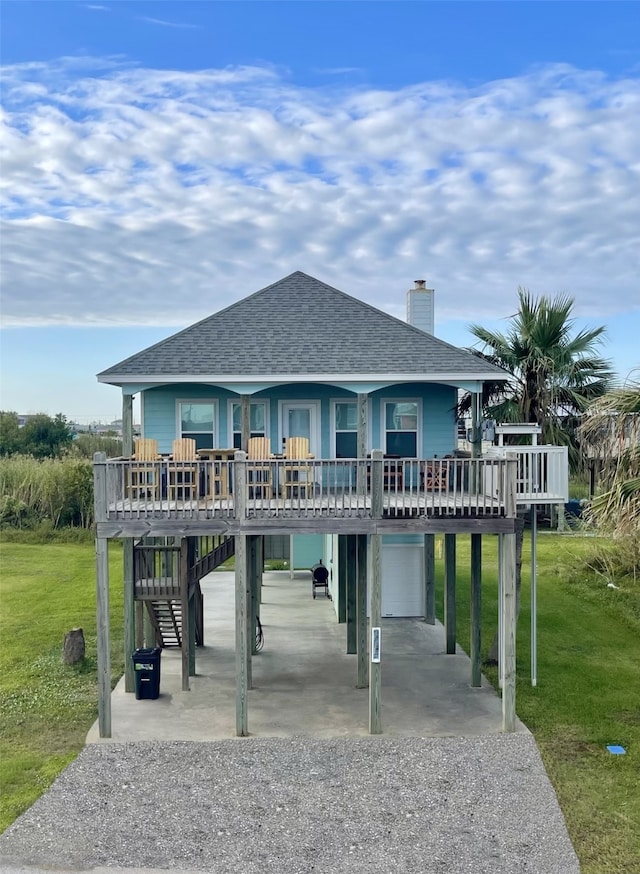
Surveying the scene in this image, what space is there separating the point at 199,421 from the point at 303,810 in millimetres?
8728

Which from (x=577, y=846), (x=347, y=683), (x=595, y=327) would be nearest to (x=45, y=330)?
(x=595, y=327)

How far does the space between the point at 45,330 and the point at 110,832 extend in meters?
31.4

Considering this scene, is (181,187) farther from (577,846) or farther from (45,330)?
(577,846)

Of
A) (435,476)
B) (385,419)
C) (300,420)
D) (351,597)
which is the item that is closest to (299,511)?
(435,476)

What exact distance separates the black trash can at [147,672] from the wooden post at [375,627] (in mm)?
3944

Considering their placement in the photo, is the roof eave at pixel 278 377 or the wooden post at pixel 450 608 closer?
the roof eave at pixel 278 377

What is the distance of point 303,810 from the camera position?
8797 mm

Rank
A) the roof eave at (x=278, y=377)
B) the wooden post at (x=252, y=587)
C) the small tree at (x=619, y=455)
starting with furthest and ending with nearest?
the wooden post at (x=252, y=587) < the roof eave at (x=278, y=377) < the small tree at (x=619, y=455)

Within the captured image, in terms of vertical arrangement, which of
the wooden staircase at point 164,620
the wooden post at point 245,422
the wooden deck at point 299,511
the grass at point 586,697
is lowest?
the grass at point 586,697

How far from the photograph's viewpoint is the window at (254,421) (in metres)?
15.7

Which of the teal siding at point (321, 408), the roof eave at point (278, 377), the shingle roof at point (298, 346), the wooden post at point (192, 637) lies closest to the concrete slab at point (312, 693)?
the wooden post at point (192, 637)

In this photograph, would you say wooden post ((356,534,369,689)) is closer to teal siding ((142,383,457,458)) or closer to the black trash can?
teal siding ((142,383,457,458))

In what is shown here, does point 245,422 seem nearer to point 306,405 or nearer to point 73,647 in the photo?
point 306,405

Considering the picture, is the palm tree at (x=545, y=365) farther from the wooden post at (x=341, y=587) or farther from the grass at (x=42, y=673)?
the grass at (x=42, y=673)
